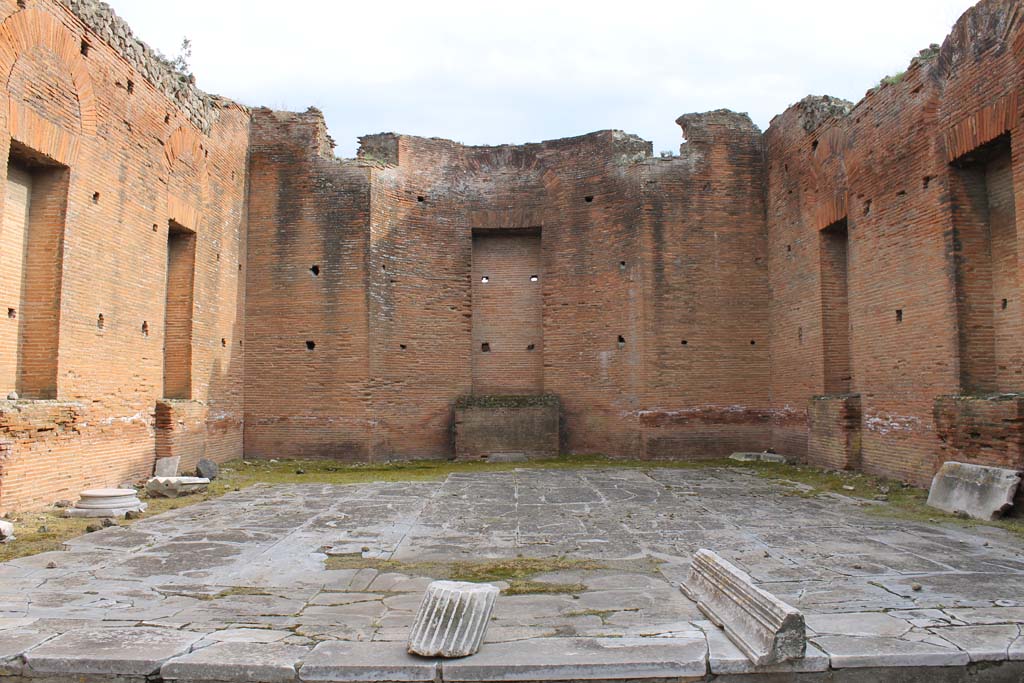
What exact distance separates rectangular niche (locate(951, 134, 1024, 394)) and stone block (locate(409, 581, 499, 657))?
7.42 metres

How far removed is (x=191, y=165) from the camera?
1112cm

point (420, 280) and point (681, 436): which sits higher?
point (420, 280)

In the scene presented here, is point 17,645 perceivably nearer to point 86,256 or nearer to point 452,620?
point 452,620

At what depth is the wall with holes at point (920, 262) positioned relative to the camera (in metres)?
7.91

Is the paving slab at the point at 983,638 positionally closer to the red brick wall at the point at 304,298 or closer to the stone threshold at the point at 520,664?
the stone threshold at the point at 520,664

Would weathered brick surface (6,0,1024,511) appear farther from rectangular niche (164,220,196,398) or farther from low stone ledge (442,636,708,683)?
low stone ledge (442,636,708,683)

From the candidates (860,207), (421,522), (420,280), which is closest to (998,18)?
(860,207)

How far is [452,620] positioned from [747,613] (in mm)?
1540

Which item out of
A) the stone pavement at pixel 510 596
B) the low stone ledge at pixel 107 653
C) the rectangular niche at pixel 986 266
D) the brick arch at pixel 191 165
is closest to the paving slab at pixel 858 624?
the stone pavement at pixel 510 596

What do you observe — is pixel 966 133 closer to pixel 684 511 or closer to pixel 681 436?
pixel 684 511

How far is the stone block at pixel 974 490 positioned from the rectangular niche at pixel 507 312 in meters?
7.70

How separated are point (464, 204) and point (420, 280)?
1900mm

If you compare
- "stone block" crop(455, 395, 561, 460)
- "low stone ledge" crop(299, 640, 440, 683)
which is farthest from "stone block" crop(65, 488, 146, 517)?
"stone block" crop(455, 395, 561, 460)

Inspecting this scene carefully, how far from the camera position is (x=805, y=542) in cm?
584
